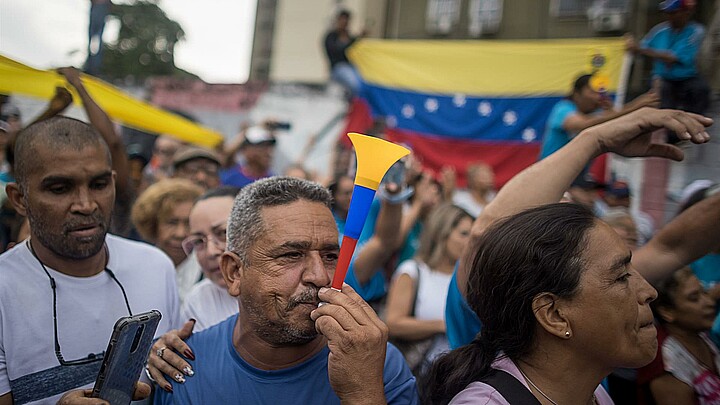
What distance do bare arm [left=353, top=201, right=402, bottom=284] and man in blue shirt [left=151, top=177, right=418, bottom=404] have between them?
1.15m

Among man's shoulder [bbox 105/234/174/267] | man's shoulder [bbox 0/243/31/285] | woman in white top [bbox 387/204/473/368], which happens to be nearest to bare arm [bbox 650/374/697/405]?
woman in white top [bbox 387/204/473/368]

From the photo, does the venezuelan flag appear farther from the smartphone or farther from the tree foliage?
the smartphone

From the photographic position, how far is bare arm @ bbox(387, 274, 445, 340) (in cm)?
317

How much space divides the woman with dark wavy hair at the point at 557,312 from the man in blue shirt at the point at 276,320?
31 centimetres

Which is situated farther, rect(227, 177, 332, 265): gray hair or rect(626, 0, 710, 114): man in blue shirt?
rect(626, 0, 710, 114): man in blue shirt

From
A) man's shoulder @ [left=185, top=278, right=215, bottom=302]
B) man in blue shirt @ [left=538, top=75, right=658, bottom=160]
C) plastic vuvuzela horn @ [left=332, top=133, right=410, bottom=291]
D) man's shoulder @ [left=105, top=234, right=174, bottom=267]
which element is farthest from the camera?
Answer: man in blue shirt @ [left=538, top=75, right=658, bottom=160]

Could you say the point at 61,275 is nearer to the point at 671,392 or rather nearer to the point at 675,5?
the point at 671,392

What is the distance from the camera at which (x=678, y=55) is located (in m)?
4.16

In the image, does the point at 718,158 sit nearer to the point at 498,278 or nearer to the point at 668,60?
the point at 668,60

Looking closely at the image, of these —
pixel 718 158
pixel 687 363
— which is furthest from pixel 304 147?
pixel 687 363

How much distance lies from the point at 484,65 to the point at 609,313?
254 inches

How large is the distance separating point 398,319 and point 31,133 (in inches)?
→ 75.0

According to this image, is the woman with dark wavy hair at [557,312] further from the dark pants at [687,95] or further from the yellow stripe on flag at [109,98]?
the yellow stripe on flag at [109,98]

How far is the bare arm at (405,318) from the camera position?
3166 mm
